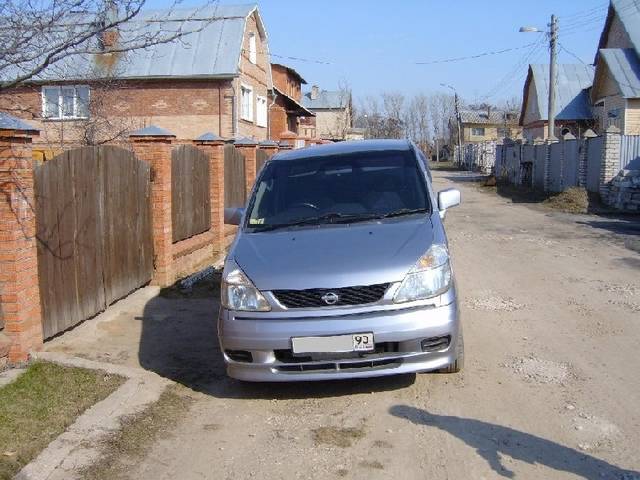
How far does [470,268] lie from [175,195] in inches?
177

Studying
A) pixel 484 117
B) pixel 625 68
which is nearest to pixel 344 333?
pixel 625 68

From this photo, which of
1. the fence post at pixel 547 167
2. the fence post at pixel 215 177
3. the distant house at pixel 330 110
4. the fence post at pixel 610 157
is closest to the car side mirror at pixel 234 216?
the fence post at pixel 215 177

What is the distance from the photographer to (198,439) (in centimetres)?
440

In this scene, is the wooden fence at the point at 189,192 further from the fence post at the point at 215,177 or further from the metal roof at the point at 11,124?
the metal roof at the point at 11,124

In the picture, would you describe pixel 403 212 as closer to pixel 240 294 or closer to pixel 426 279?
pixel 426 279

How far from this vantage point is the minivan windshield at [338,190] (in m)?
5.73

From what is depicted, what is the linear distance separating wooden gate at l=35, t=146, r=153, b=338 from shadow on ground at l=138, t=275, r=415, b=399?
22.6 inches

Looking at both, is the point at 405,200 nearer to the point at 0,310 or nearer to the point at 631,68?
the point at 0,310

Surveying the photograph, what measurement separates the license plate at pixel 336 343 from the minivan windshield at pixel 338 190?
1249 millimetres

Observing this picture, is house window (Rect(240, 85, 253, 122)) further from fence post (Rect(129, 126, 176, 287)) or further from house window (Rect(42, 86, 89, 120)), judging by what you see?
house window (Rect(42, 86, 89, 120))

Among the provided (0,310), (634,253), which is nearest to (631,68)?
(634,253)

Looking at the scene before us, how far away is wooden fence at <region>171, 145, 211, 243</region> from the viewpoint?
9938mm

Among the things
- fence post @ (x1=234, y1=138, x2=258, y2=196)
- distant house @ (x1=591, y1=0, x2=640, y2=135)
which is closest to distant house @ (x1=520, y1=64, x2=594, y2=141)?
distant house @ (x1=591, y1=0, x2=640, y2=135)

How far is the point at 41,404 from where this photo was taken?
473cm
